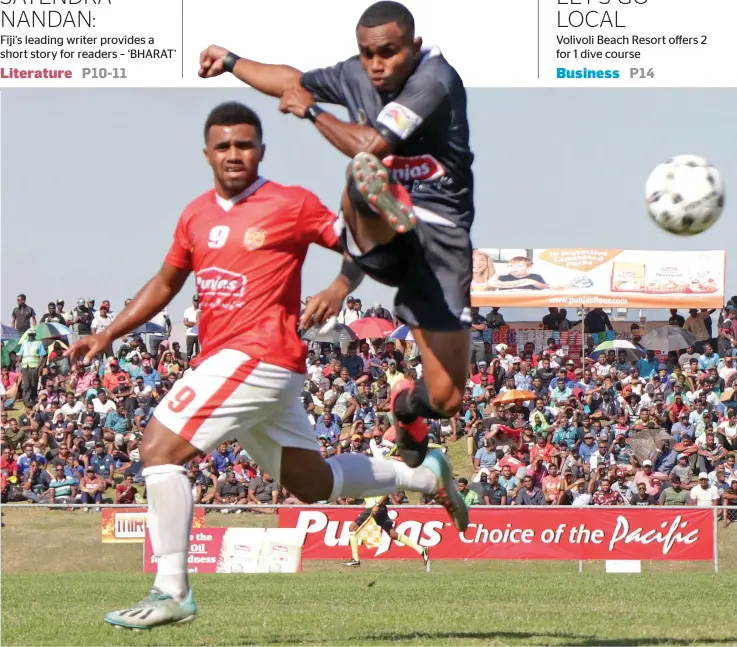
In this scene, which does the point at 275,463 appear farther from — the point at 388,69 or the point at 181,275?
the point at 388,69

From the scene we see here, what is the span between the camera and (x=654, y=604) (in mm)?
10797

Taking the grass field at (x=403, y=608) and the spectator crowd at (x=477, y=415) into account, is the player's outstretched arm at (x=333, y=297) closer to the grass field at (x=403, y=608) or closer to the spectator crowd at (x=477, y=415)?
the grass field at (x=403, y=608)

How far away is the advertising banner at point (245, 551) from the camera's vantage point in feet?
65.1

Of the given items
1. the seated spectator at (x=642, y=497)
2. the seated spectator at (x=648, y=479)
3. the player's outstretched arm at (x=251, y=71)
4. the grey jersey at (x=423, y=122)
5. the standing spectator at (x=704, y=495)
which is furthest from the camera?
the seated spectator at (x=648, y=479)

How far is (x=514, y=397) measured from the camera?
2659 centimetres

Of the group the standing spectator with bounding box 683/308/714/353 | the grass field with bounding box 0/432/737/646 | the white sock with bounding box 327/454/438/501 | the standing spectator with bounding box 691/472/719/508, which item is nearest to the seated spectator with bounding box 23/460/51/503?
the grass field with bounding box 0/432/737/646

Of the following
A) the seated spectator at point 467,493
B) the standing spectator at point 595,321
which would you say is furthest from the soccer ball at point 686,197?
the standing spectator at point 595,321

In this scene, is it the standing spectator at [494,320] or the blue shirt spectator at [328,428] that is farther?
the standing spectator at [494,320]

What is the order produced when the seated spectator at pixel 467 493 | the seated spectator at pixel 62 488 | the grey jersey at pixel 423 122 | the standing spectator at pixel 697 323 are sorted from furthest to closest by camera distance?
the standing spectator at pixel 697 323 < the seated spectator at pixel 62 488 < the seated spectator at pixel 467 493 < the grey jersey at pixel 423 122

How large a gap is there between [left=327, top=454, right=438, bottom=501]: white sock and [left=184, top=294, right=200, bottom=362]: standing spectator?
21.0 metres

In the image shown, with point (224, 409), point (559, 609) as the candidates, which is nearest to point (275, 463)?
point (224, 409)

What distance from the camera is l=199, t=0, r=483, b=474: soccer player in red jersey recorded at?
704cm

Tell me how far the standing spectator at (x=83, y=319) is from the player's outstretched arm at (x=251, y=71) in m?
24.8

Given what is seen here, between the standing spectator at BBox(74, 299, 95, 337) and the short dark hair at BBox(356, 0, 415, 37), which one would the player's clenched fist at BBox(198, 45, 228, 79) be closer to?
the short dark hair at BBox(356, 0, 415, 37)
